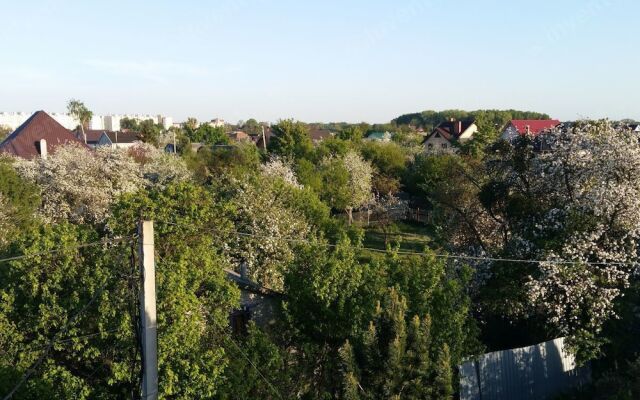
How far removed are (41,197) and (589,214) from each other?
2159 cm

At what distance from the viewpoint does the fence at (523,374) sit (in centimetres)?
1291

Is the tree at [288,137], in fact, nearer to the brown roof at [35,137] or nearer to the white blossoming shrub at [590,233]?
the brown roof at [35,137]

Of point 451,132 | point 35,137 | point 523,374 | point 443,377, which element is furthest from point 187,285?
point 451,132

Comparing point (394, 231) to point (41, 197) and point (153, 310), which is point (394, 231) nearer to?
point (41, 197)

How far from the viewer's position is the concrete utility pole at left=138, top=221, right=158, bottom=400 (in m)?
6.88

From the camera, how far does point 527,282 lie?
49.6 feet

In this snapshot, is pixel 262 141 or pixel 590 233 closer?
pixel 590 233

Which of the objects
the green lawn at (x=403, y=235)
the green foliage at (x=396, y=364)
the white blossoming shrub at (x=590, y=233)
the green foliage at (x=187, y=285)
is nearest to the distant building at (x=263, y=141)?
the green lawn at (x=403, y=235)

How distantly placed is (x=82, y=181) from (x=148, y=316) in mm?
20704

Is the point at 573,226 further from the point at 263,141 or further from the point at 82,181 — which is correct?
the point at 263,141

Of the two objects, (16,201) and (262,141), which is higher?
(262,141)

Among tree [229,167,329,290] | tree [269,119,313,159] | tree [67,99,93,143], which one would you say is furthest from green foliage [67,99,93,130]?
tree [229,167,329,290]

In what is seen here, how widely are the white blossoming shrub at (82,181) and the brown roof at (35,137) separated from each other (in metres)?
13.3

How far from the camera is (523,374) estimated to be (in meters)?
13.9
